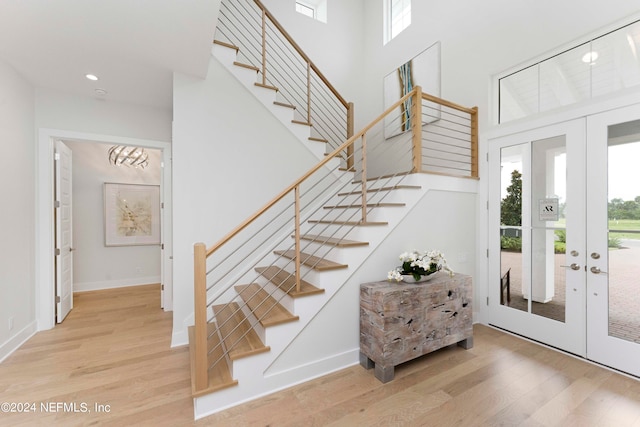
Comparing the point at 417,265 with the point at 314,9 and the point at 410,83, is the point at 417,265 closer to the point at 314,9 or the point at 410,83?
the point at 410,83

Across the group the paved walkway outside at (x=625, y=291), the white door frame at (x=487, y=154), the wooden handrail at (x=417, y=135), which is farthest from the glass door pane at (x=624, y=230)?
the wooden handrail at (x=417, y=135)

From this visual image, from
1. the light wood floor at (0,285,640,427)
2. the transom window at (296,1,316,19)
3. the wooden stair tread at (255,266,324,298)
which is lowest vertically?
the light wood floor at (0,285,640,427)

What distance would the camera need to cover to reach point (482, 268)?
3428mm

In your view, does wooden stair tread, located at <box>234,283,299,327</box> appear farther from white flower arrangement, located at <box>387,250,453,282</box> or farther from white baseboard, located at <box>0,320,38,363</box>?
white baseboard, located at <box>0,320,38,363</box>

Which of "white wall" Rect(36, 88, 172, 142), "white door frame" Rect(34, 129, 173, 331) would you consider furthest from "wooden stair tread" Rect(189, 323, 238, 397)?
"white wall" Rect(36, 88, 172, 142)

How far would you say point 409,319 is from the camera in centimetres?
237

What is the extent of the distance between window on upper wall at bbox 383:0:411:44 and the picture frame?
5.30 m

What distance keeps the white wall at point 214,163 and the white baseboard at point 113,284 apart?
306cm

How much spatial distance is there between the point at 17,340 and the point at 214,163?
2756 millimetres

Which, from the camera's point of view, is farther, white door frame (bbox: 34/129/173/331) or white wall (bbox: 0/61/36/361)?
white door frame (bbox: 34/129/173/331)

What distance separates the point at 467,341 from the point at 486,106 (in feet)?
8.84

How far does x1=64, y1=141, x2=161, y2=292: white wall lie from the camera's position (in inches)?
193

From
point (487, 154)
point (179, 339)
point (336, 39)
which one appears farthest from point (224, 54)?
point (487, 154)

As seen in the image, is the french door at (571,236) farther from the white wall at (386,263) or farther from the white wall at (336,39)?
the white wall at (336,39)
